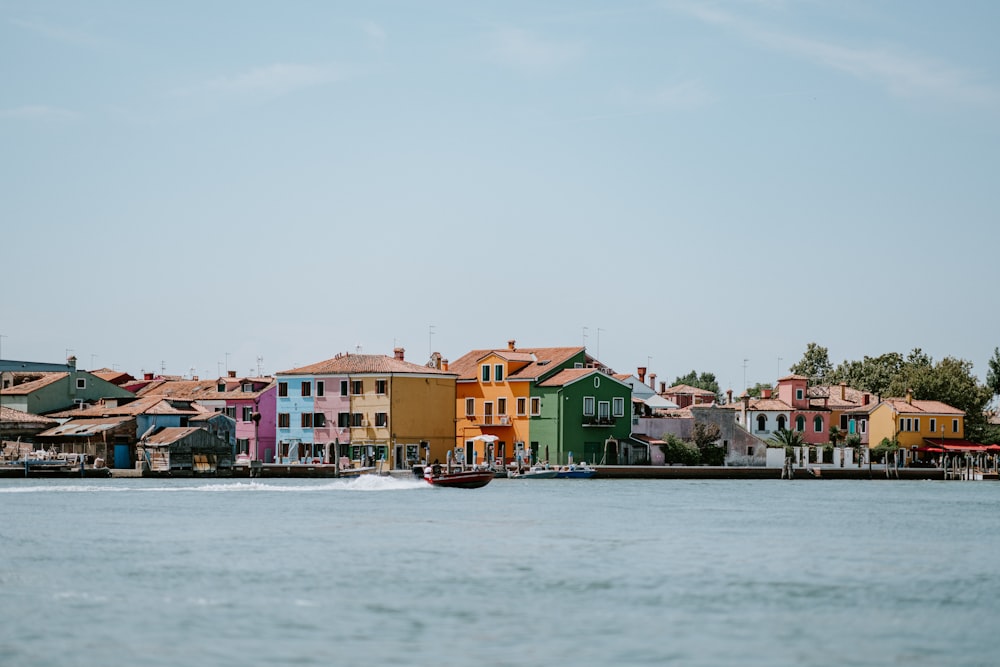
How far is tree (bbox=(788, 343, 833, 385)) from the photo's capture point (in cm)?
16500

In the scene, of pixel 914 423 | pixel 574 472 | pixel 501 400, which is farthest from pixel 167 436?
pixel 914 423

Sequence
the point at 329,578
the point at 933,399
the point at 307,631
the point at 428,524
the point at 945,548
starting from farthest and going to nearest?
the point at 933,399 → the point at 428,524 → the point at 945,548 → the point at 329,578 → the point at 307,631

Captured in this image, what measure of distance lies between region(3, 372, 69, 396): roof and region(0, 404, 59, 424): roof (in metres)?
2.58

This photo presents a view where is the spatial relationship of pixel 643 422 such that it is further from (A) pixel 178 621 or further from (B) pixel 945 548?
(A) pixel 178 621

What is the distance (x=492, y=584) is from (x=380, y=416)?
204 ft

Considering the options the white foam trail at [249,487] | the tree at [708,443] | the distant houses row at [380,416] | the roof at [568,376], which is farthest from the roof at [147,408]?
the tree at [708,443]

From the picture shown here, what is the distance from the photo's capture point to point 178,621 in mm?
31000

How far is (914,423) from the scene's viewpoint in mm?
118750

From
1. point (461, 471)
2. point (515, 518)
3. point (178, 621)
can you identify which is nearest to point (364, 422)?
point (461, 471)

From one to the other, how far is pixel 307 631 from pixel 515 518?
28563 millimetres

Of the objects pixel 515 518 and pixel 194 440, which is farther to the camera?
pixel 194 440

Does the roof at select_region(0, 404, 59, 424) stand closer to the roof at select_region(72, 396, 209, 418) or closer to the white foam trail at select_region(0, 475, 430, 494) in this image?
the roof at select_region(72, 396, 209, 418)

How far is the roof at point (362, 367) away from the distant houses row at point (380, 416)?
12cm

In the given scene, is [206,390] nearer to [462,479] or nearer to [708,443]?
[462,479]
